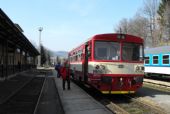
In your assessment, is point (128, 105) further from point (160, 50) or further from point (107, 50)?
point (160, 50)

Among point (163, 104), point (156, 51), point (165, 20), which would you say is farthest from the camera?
point (165, 20)

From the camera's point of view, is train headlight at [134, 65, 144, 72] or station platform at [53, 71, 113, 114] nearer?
station platform at [53, 71, 113, 114]

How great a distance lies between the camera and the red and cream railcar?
15.4 metres

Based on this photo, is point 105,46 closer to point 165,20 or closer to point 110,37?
point 110,37

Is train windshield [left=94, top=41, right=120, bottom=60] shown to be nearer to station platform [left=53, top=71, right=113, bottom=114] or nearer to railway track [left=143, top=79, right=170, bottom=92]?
station platform [left=53, top=71, right=113, bottom=114]

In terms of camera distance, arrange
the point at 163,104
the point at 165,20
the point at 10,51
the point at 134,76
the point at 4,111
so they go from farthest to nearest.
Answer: the point at 165,20 < the point at 10,51 < the point at 134,76 < the point at 163,104 < the point at 4,111

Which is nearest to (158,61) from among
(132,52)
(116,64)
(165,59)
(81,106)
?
(165,59)

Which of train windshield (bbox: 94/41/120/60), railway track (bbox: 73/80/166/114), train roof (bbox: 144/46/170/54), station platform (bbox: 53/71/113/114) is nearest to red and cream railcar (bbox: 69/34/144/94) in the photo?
train windshield (bbox: 94/41/120/60)

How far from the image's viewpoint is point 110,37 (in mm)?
15961

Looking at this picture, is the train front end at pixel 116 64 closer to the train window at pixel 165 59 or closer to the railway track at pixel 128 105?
the railway track at pixel 128 105

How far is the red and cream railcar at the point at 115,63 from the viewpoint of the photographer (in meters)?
15.4

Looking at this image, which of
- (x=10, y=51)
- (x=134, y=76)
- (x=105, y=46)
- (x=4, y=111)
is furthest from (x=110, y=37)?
(x=10, y=51)

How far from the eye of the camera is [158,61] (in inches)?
1163

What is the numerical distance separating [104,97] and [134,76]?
2254 mm
